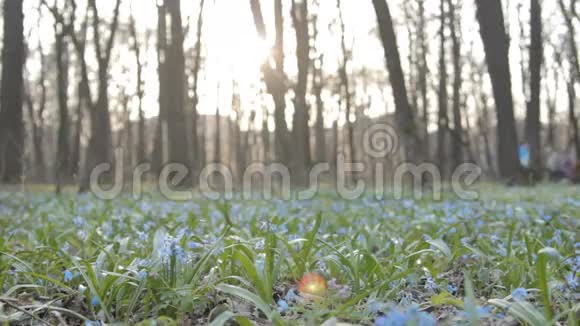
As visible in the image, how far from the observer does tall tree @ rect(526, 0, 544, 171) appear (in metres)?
14.3

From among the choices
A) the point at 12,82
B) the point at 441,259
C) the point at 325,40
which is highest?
the point at 325,40

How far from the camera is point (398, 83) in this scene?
10.0 m

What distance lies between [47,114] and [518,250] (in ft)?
125

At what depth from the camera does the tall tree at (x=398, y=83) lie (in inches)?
388

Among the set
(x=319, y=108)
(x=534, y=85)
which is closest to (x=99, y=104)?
(x=534, y=85)

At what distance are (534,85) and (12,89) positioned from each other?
44.8 ft

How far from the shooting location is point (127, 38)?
88.9 ft

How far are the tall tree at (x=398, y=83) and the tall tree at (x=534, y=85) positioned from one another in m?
5.74

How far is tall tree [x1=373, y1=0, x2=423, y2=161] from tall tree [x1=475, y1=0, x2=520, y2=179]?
3.30 metres

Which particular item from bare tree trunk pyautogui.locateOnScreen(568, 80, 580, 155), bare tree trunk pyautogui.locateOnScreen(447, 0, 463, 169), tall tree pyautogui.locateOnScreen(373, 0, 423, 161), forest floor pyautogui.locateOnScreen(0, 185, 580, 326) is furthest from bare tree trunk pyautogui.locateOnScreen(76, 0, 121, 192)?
bare tree trunk pyautogui.locateOnScreen(568, 80, 580, 155)

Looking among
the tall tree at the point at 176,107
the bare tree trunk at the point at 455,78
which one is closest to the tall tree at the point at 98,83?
the tall tree at the point at 176,107

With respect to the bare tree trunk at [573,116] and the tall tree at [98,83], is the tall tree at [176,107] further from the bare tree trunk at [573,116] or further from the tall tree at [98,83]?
the bare tree trunk at [573,116]

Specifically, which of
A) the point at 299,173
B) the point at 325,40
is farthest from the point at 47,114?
the point at 299,173

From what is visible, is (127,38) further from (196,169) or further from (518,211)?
(518,211)
